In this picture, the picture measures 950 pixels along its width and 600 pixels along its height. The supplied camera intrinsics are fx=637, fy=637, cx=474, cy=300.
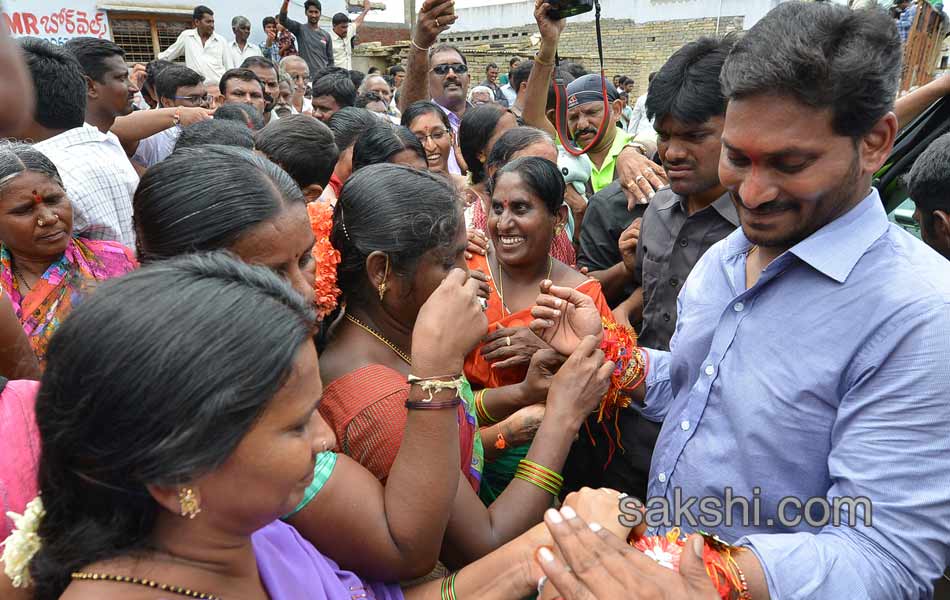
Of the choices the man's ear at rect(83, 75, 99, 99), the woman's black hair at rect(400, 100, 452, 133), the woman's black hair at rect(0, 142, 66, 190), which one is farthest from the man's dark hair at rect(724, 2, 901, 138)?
the man's ear at rect(83, 75, 99, 99)

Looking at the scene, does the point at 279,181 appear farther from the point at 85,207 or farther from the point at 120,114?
the point at 120,114

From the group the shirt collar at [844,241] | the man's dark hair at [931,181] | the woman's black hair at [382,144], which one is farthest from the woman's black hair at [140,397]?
the woman's black hair at [382,144]

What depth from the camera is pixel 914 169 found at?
2602mm

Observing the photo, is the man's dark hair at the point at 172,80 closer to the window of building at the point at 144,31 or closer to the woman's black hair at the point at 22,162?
the woman's black hair at the point at 22,162

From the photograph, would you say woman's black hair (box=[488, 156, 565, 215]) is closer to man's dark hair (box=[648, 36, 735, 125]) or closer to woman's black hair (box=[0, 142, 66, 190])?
man's dark hair (box=[648, 36, 735, 125])

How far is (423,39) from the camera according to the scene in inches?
176

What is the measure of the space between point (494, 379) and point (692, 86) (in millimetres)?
1471

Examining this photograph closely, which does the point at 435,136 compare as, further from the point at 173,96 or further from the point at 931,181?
the point at 931,181

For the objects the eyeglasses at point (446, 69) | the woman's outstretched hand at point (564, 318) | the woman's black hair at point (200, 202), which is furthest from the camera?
the eyeglasses at point (446, 69)

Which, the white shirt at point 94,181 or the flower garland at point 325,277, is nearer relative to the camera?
the flower garland at point 325,277

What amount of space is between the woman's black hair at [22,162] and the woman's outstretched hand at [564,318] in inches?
81.3

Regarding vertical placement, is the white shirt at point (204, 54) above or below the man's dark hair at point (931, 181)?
above

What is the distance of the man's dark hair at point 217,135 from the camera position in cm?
373

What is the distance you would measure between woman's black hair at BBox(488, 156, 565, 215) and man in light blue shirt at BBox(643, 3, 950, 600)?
54.2 inches
